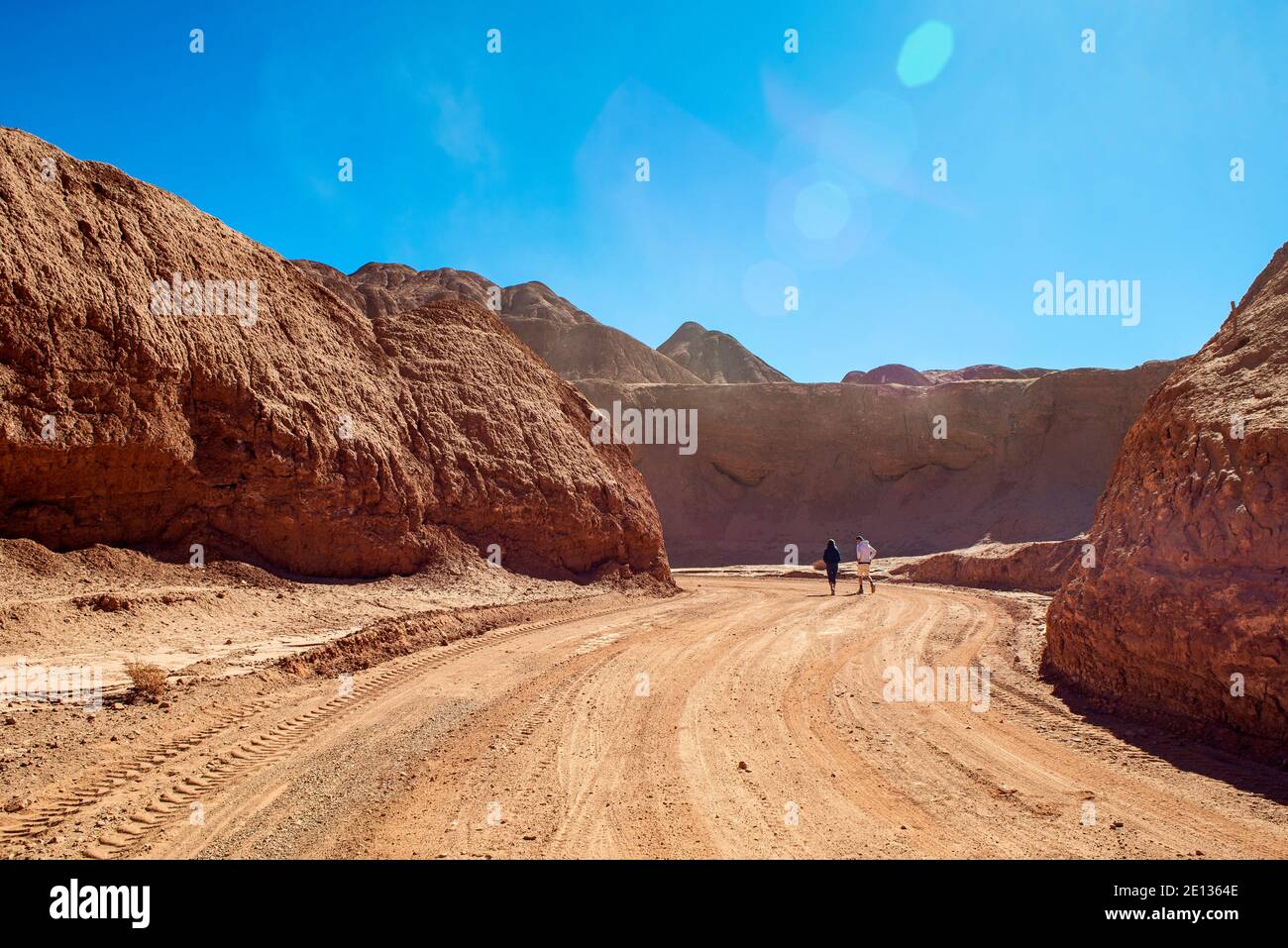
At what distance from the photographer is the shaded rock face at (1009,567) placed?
1880cm

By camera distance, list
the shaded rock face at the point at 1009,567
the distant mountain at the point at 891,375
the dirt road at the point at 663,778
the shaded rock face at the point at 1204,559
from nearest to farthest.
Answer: the dirt road at the point at 663,778, the shaded rock face at the point at 1204,559, the shaded rock face at the point at 1009,567, the distant mountain at the point at 891,375

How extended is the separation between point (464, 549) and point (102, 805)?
11.5 meters

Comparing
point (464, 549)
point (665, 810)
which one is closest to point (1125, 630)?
point (665, 810)

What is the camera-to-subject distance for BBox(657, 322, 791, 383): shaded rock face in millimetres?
93250

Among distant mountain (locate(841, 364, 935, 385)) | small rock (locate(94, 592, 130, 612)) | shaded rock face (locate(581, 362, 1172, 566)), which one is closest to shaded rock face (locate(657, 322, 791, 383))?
distant mountain (locate(841, 364, 935, 385))

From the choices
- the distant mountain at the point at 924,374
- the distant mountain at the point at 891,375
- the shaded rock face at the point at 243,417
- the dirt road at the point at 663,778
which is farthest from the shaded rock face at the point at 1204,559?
the distant mountain at the point at 891,375

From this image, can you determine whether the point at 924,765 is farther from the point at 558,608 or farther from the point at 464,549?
the point at 464,549

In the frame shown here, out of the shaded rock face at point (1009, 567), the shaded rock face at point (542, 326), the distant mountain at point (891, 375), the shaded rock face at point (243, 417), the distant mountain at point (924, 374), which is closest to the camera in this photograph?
the shaded rock face at point (243, 417)

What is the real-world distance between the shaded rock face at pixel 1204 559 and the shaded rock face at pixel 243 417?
11863mm

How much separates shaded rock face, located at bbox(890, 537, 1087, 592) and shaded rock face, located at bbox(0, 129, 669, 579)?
10.1 metres

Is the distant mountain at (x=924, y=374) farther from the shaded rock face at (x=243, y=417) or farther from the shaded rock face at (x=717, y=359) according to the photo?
the shaded rock face at (x=243, y=417)

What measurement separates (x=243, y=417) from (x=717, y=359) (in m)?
86.2

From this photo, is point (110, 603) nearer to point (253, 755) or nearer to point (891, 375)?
point (253, 755)
